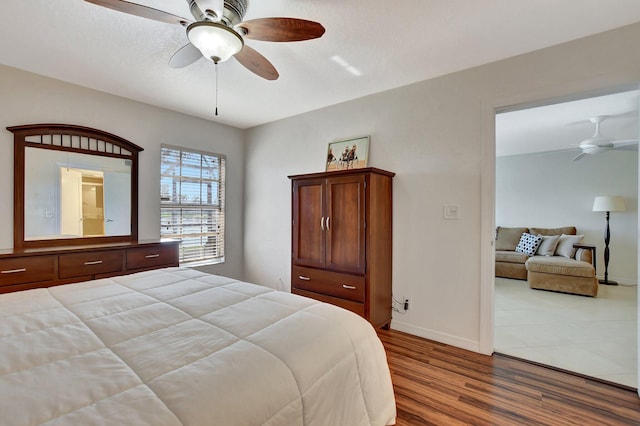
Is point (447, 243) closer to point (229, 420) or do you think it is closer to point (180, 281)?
point (180, 281)

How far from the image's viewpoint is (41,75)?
9.27ft

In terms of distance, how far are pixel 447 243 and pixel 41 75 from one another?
13.8ft

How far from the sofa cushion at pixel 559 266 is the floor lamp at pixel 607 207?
39.7 inches

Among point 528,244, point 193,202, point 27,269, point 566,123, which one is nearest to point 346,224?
point 193,202

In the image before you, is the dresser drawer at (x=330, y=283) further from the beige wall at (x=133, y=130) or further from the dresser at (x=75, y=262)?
the beige wall at (x=133, y=130)

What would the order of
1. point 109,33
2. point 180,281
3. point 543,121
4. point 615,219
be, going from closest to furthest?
1. point 180,281
2. point 109,33
3. point 543,121
4. point 615,219

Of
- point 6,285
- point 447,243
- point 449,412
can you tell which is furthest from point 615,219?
point 6,285

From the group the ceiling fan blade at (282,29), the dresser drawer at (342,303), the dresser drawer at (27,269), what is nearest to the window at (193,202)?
the dresser drawer at (27,269)

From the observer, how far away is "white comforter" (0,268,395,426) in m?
0.75

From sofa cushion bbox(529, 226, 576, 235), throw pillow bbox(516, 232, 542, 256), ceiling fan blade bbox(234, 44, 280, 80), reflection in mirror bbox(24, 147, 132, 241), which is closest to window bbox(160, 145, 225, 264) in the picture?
reflection in mirror bbox(24, 147, 132, 241)

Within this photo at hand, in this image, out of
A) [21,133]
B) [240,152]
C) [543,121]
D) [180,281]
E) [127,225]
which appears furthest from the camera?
[240,152]

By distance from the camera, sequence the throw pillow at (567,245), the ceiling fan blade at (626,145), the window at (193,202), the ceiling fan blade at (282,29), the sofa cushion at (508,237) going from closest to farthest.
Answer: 1. the ceiling fan blade at (282,29)
2. the window at (193,202)
3. the ceiling fan blade at (626,145)
4. the throw pillow at (567,245)
5. the sofa cushion at (508,237)

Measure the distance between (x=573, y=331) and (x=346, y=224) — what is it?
2.53 meters

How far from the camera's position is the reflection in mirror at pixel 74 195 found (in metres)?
2.80
